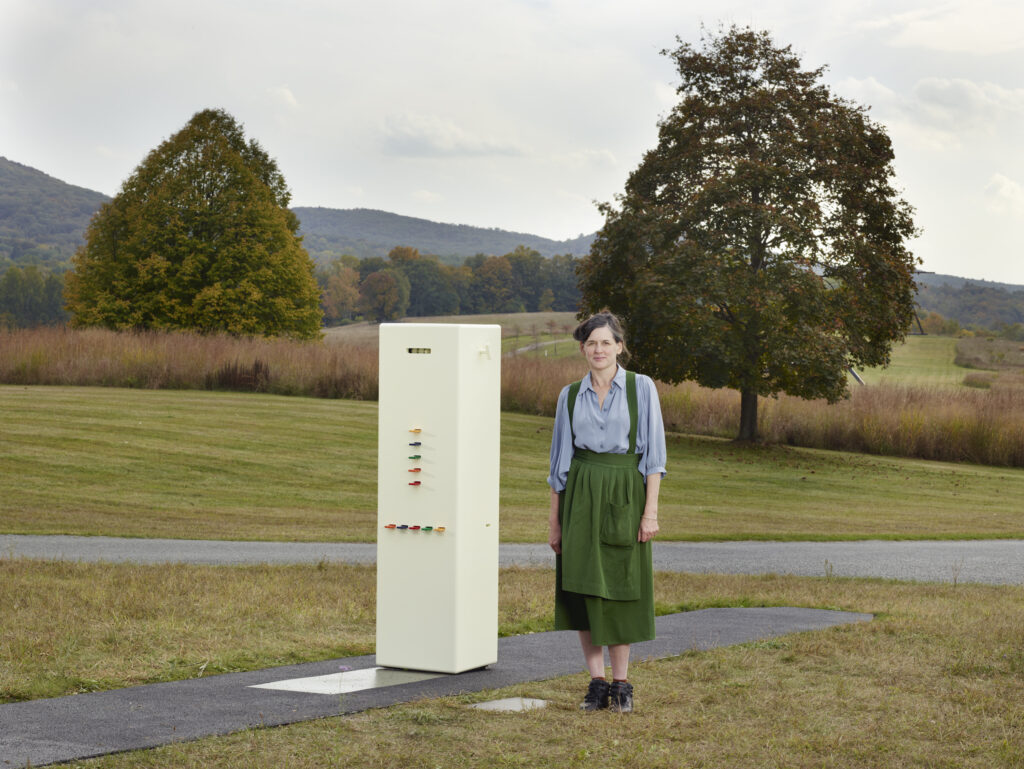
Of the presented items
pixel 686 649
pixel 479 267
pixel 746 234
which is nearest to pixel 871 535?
pixel 686 649

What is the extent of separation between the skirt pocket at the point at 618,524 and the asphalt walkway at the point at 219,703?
107cm

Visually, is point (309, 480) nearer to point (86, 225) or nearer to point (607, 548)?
point (607, 548)

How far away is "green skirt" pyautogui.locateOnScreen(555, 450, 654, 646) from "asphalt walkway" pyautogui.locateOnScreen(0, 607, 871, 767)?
613mm

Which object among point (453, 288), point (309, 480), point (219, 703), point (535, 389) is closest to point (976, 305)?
point (453, 288)

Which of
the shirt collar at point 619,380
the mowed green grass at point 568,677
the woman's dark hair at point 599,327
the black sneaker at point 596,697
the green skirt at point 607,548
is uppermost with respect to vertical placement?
the woman's dark hair at point 599,327

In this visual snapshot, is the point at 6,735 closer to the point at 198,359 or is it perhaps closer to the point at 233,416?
the point at 233,416

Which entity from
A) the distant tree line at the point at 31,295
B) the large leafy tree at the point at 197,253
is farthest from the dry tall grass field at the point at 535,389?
the distant tree line at the point at 31,295

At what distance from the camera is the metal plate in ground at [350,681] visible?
7457 millimetres

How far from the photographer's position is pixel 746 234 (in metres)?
32.6

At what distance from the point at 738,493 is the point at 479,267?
74919 mm

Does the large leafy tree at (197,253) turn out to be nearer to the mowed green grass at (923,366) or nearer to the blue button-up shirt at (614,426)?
the mowed green grass at (923,366)

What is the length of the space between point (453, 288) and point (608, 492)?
8992 centimetres

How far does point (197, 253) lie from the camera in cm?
5006

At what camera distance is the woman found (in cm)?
671
